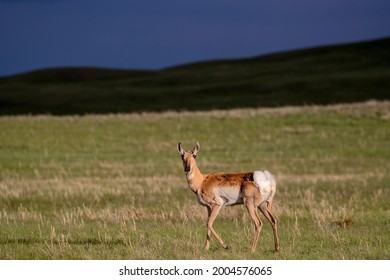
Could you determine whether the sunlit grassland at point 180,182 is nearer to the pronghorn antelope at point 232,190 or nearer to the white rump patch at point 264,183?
the pronghorn antelope at point 232,190

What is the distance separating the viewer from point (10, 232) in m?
15.0

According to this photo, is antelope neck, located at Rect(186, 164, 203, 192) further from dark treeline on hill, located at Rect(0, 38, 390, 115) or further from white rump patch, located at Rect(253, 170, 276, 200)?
dark treeline on hill, located at Rect(0, 38, 390, 115)

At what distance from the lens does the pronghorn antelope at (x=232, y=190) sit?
12.1 m

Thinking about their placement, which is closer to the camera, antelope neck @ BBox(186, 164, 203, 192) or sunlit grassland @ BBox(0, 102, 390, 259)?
antelope neck @ BBox(186, 164, 203, 192)

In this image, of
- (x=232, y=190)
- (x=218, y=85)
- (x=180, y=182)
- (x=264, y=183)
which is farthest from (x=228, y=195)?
(x=218, y=85)

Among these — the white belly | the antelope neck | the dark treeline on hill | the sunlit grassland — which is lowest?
the white belly

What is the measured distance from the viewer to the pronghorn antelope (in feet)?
39.8

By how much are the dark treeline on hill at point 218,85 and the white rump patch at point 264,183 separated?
215 ft

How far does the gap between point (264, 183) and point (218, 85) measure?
87072 mm

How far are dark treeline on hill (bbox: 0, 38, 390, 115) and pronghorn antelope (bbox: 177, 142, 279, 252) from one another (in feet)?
214

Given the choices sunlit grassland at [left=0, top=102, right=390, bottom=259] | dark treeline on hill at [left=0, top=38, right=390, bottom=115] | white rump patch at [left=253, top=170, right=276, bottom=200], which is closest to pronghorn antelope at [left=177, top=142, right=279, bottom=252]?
white rump patch at [left=253, top=170, right=276, bottom=200]

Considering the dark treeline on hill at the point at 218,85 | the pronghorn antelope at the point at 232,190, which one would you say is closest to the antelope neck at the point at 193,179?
the pronghorn antelope at the point at 232,190

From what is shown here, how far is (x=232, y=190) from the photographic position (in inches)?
484
